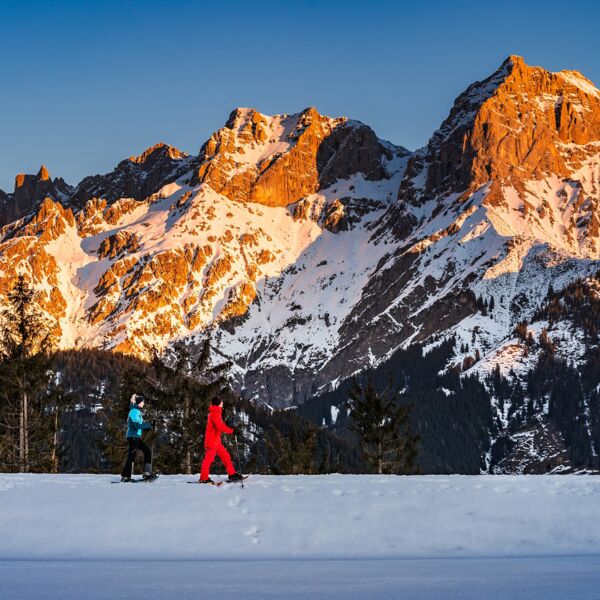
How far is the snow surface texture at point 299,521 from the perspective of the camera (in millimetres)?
19188

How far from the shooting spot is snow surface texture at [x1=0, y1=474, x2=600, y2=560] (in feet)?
63.0

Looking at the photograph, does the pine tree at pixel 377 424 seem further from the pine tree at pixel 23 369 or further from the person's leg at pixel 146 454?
the person's leg at pixel 146 454

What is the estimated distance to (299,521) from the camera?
20422 mm

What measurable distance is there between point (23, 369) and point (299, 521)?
23344 millimetres

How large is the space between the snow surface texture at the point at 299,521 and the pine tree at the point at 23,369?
1742 cm

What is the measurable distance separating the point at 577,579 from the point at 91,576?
24.6 ft

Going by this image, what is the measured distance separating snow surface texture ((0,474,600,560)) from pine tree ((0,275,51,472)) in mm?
17425

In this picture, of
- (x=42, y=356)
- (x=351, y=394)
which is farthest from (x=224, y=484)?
(x=351, y=394)

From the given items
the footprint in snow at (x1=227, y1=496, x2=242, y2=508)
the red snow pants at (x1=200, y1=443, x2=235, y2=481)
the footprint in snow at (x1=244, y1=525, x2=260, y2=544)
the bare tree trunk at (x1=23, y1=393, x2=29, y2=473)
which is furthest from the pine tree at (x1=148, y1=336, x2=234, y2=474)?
the footprint in snow at (x1=244, y1=525, x2=260, y2=544)

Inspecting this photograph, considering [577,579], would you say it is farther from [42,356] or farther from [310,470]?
[310,470]

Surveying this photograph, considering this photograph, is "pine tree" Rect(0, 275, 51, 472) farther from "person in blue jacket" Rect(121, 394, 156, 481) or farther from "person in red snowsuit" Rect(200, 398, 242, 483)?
"person in red snowsuit" Rect(200, 398, 242, 483)

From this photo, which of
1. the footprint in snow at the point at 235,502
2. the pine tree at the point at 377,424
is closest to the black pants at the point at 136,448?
the footprint in snow at the point at 235,502

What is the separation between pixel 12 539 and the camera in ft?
65.1

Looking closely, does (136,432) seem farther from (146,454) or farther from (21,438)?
(21,438)
